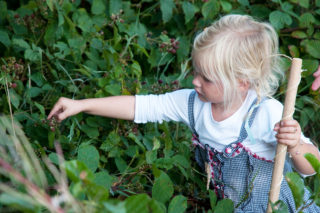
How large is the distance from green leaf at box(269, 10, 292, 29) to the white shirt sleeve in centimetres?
72

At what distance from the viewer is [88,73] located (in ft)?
6.06

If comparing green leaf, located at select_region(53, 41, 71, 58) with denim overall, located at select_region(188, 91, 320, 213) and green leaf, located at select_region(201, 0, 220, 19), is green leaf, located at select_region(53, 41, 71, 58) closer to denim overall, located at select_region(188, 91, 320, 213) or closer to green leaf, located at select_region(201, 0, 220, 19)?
denim overall, located at select_region(188, 91, 320, 213)

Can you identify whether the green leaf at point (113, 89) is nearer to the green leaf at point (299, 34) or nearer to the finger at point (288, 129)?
the finger at point (288, 129)

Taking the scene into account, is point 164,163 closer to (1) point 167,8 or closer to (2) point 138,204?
(2) point 138,204

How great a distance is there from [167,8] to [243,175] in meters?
0.89

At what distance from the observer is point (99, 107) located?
5.43 ft

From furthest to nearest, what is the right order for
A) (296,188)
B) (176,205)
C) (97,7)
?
(97,7)
(176,205)
(296,188)

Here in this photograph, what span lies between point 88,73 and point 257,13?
96 centimetres

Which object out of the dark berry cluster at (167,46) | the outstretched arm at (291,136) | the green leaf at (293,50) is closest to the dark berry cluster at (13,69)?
the dark berry cluster at (167,46)

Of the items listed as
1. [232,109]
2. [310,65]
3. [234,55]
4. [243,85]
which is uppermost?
[234,55]

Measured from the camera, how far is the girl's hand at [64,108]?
5.16 ft

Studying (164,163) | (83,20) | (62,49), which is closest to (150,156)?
(164,163)

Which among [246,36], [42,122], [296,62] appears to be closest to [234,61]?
[246,36]

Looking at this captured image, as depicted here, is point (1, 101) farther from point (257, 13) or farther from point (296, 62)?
point (257, 13)
